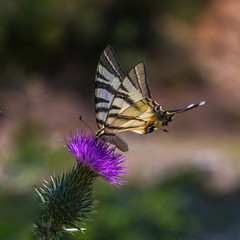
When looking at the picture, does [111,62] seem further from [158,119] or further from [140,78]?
[158,119]

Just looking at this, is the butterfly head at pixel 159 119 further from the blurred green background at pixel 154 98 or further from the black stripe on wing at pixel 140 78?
the blurred green background at pixel 154 98

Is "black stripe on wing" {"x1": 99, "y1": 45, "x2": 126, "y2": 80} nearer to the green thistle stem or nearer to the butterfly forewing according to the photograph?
the butterfly forewing

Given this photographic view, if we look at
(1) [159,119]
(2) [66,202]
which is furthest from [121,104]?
(2) [66,202]

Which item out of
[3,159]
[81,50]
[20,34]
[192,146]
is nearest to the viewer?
[3,159]

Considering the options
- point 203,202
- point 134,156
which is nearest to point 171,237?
point 203,202

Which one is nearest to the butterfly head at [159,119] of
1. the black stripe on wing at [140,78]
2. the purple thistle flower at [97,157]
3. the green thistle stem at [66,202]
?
the black stripe on wing at [140,78]

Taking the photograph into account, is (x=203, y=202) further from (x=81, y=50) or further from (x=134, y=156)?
(x=81, y=50)
